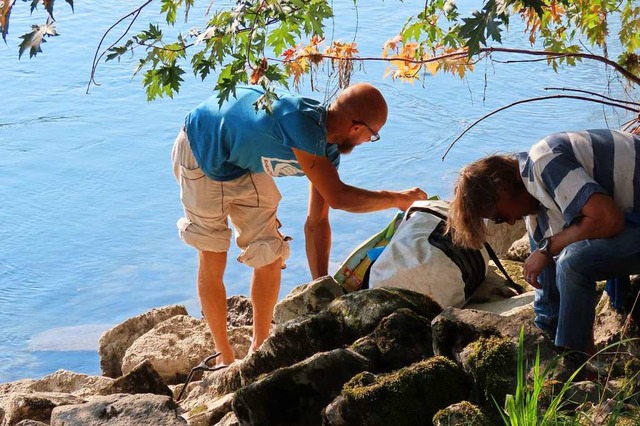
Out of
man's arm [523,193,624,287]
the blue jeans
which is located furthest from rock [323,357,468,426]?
man's arm [523,193,624,287]

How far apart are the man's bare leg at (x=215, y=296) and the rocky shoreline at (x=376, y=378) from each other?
0.68 meters

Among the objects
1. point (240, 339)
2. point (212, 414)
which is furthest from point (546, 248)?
point (240, 339)

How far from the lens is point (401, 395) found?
115 inches

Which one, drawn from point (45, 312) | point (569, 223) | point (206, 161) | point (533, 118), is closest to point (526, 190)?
point (569, 223)

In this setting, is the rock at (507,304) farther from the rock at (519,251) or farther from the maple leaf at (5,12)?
the maple leaf at (5,12)

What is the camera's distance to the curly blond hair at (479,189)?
3.51 m

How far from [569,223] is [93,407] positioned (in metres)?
1.77

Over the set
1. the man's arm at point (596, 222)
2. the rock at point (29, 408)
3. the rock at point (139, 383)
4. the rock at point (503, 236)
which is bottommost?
the rock at point (503, 236)

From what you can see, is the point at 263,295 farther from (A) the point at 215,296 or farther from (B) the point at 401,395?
(B) the point at 401,395

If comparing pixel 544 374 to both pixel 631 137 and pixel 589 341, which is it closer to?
pixel 589 341

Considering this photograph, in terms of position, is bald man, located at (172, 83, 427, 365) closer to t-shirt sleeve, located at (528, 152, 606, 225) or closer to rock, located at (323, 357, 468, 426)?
t-shirt sleeve, located at (528, 152, 606, 225)

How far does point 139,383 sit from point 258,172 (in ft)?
4.06

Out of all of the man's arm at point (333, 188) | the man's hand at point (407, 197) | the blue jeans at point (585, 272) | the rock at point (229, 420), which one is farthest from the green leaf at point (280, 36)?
the rock at point (229, 420)

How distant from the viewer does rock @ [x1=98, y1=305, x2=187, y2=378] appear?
19.2 ft
